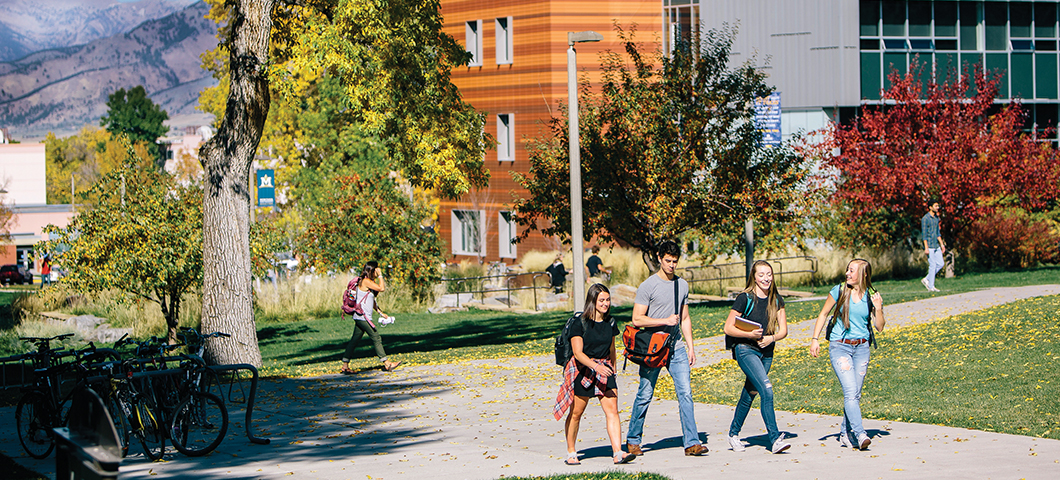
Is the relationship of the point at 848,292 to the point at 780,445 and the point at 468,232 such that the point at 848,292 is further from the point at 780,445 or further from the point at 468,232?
the point at 468,232

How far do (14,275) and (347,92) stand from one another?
5585 centimetres

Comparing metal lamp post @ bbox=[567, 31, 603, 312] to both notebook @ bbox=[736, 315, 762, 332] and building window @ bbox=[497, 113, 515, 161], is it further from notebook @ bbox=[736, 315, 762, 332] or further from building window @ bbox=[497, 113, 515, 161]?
building window @ bbox=[497, 113, 515, 161]

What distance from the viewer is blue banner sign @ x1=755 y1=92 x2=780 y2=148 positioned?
68.2ft

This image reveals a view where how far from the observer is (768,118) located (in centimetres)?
2122

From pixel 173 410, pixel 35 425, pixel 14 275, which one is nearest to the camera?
pixel 173 410

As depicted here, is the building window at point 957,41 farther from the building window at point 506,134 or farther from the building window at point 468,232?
the building window at point 468,232

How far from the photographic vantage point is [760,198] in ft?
66.4

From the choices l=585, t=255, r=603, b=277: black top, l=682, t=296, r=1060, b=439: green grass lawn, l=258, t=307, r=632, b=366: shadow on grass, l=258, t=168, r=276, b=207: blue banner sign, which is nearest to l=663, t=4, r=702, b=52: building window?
l=585, t=255, r=603, b=277: black top

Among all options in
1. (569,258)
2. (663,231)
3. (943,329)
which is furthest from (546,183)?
(569,258)

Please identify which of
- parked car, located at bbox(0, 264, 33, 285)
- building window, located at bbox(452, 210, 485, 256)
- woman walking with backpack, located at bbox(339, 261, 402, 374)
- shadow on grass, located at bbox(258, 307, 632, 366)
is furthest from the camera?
parked car, located at bbox(0, 264, 33, 285)

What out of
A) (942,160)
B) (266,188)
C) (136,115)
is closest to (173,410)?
(266,188)

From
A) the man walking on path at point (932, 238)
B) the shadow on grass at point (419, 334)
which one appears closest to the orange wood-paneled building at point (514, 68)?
the shadow on grass at point (419, 334)

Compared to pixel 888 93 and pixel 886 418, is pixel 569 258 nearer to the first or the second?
pixel 888 93

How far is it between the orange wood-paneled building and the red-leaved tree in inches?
506
